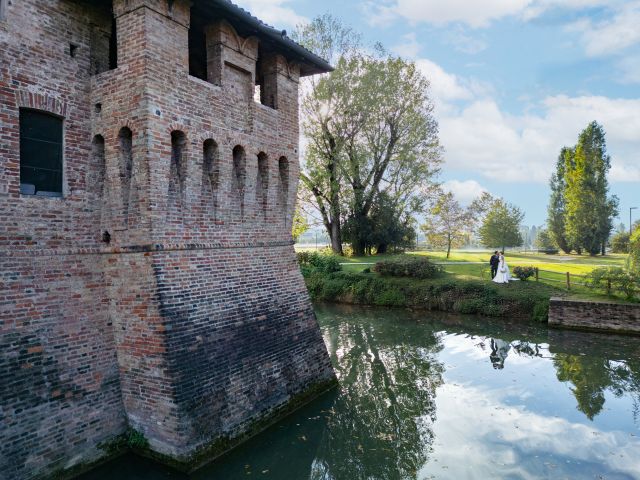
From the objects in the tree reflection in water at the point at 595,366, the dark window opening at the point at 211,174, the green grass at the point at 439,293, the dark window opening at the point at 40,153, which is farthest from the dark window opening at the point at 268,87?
the green grass at the point at 439,293

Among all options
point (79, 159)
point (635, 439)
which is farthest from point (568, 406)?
point (79, 159)

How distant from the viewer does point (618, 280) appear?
54.3 feet

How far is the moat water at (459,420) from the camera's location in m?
7.04

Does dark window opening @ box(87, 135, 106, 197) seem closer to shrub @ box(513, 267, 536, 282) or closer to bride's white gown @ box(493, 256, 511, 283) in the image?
bride's white gown @ box(493, 256, 511, 283)

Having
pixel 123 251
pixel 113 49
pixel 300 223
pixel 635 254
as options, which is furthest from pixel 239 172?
pixel 300 223

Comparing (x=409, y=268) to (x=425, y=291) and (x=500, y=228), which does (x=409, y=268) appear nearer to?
(x=425, y=291)

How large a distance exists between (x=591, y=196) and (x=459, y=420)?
3621 cm

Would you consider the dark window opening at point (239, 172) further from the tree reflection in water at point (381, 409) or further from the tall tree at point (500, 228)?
the tall tree at point (500, 228)

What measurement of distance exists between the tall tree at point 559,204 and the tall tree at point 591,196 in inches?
99.9

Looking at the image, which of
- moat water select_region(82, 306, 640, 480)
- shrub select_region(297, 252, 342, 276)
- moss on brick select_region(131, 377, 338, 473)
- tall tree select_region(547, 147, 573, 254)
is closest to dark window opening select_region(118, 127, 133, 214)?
moss on brick select_region(131, 377, 338, 473)

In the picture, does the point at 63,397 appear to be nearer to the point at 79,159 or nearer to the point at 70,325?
the point at 70,325

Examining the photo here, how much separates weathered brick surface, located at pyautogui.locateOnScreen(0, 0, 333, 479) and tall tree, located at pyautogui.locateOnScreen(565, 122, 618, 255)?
38.1 metres

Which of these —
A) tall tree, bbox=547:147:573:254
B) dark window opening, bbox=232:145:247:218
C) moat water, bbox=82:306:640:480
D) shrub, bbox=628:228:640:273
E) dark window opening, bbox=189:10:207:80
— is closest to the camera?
moat water, bbox=82:306:640:480

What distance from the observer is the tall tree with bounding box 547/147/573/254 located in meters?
41.9
